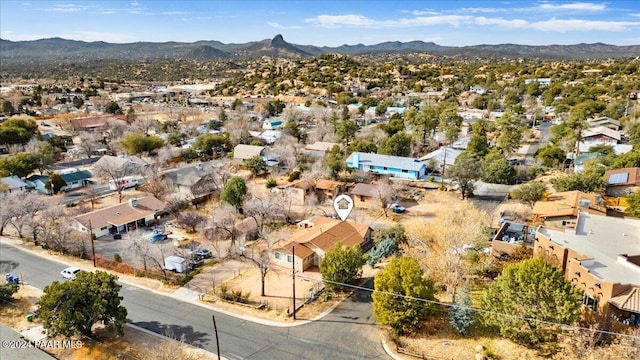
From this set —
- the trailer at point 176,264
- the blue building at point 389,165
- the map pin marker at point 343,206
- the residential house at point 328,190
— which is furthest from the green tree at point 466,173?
the trailer at point 176,264

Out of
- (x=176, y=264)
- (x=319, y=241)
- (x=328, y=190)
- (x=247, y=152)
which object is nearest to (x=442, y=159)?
(x=328, y=190)

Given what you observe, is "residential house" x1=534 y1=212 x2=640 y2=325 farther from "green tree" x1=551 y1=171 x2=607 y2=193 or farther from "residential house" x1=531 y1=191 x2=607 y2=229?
"green tree" x1=551 y1=171 x2=607 y2=193

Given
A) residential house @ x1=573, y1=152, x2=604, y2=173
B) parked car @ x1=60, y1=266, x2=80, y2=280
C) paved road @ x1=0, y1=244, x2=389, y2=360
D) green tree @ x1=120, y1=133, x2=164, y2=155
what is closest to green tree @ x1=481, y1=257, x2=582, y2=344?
paved road @ x1=0, y1=244, x2=389, y2=360

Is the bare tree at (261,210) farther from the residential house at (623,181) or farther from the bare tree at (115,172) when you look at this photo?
the residential house at (623,181)

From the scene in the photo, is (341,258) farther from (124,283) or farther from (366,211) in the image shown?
(366,211)

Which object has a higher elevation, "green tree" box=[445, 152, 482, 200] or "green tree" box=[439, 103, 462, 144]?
"green tree" box=[439, 103, 462, 144]

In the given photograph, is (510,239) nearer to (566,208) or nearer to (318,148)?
(566,208)
